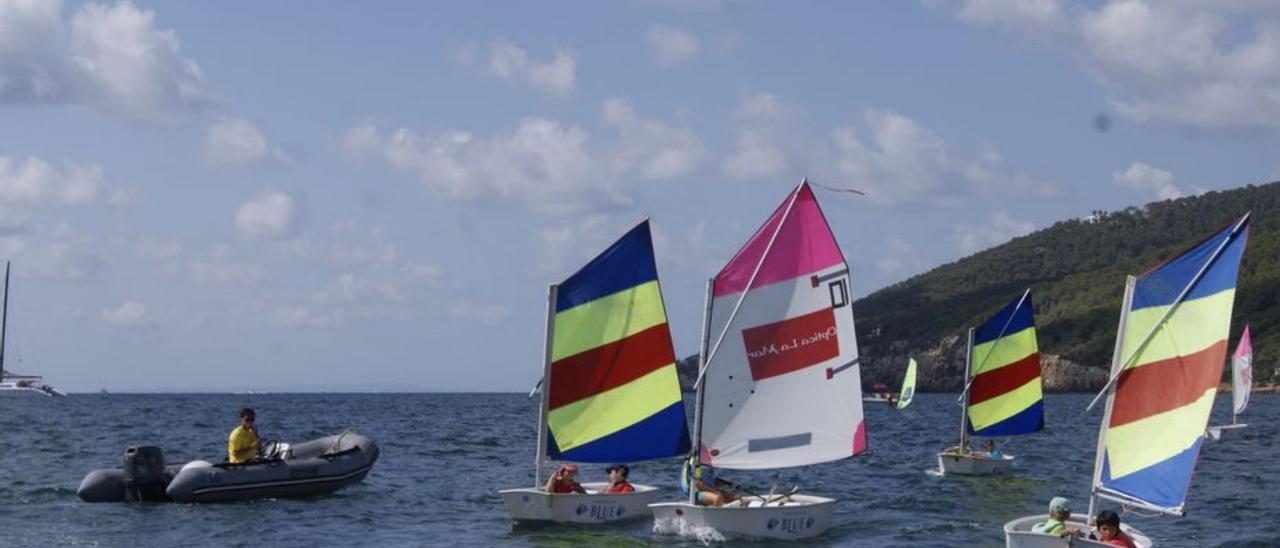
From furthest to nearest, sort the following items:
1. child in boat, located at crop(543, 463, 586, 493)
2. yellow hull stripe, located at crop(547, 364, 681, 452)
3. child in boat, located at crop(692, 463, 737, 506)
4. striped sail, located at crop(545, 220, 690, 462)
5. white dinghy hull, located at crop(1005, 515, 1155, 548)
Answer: child in boat, located at crop(543, 463, 586, 493), yellow hull stripe, located at crop(547, 364, 681, 452), striped sail, located at crop(545, 220, 690, 462), child in boat, located at crop(692, 463, 737, 506), white dinghy hull, located at crop(1005, 515, 1155, 548)

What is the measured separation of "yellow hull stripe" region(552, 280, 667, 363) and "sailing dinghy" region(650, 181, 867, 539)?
→ 2600 millimetres

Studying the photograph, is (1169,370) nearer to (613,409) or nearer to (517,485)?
(613,409)

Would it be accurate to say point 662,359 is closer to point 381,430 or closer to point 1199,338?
point 1199,338

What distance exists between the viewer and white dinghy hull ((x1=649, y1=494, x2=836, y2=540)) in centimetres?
2591

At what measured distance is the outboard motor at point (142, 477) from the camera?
34219 mm

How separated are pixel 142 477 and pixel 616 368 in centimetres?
1242

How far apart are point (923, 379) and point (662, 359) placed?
16418 cm

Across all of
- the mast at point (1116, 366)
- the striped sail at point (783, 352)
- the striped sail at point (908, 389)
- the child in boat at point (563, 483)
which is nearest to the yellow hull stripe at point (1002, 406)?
the child in boat at point (563, 483)

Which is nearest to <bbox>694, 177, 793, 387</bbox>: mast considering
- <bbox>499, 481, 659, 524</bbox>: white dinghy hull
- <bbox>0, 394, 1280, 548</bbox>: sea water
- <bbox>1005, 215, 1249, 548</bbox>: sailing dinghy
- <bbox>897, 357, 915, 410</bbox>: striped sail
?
<bbox>0, 394, 1280, 548</bbox>: sea water

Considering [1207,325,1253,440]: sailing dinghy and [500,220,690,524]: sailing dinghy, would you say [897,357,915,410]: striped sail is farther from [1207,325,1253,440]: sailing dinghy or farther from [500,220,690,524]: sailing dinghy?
[500,220,690,524]: sailing dinghy

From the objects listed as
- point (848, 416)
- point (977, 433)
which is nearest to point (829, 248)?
point (848, 416)

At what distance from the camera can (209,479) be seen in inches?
1347

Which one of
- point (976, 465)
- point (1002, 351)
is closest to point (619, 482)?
point (976, 465)

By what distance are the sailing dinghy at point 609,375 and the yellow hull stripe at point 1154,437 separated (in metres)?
8.96
